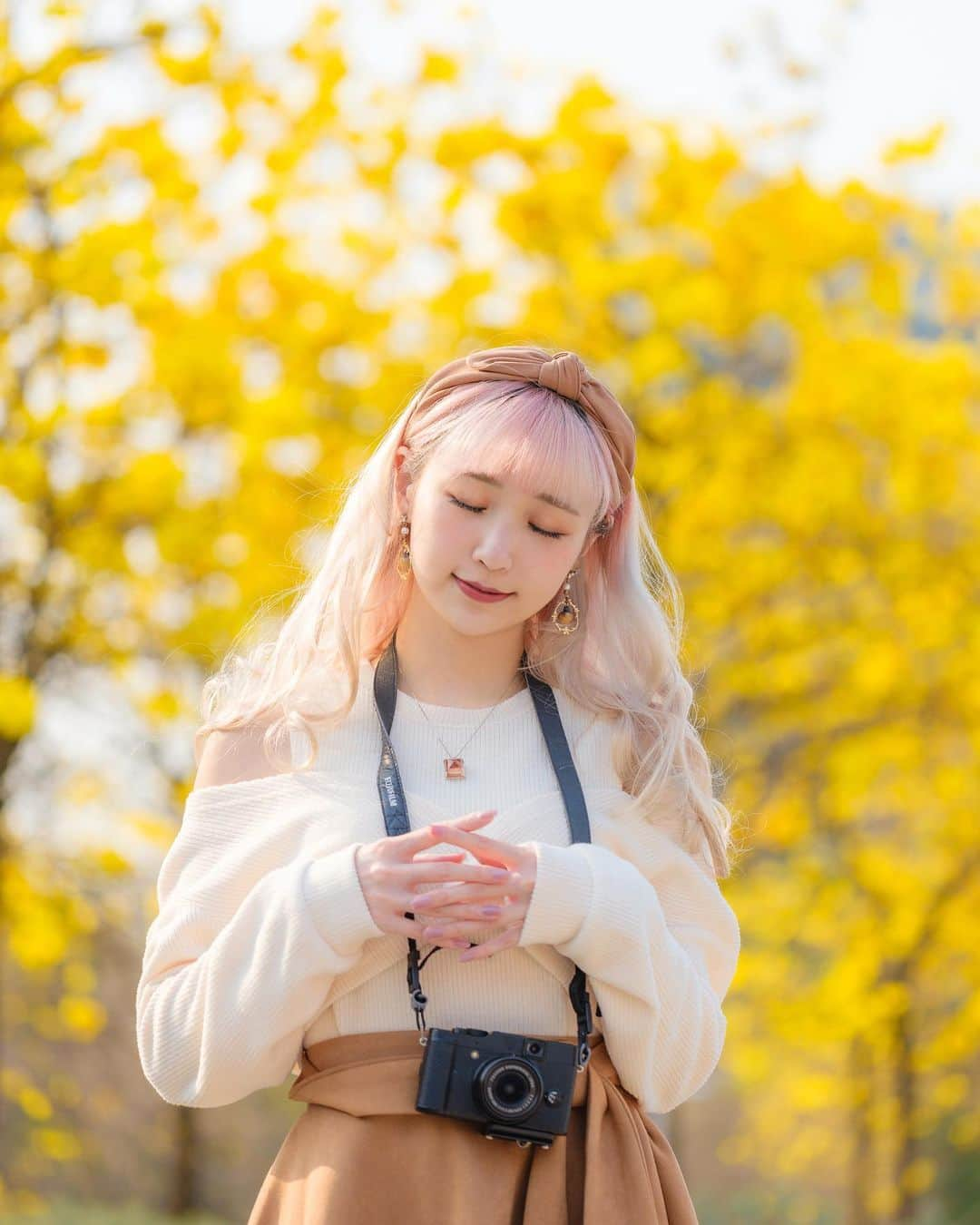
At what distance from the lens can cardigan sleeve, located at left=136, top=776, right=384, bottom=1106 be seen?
6.56 ft

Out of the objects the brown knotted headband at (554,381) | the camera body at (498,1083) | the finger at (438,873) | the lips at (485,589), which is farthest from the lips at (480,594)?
the camera body at (498,1083)

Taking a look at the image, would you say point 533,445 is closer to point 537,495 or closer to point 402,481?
point 537,495

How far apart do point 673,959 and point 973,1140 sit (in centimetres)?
1238

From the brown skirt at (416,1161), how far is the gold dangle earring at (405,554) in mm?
670

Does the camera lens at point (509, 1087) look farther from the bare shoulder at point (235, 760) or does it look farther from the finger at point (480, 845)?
the bare shoulder at point (235, 760)

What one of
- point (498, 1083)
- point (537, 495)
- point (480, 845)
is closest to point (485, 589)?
point (537, 495)

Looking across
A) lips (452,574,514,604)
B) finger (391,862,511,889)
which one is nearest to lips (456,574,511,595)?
lips (452,574,514,604)

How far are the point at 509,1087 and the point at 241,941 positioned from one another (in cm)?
38

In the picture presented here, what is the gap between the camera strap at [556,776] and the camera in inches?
→ 82.1

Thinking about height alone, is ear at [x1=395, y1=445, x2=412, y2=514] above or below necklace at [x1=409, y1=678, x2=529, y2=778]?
above

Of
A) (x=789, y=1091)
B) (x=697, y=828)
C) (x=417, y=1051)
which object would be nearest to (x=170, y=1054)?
(x=417, y=1051)

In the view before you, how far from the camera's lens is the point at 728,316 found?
25.4 ft

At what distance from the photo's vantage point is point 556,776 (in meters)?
2.30

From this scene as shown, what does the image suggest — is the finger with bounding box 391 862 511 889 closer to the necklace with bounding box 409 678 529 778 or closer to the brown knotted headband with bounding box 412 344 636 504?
the necklace with bounding box 409 678 529 778
